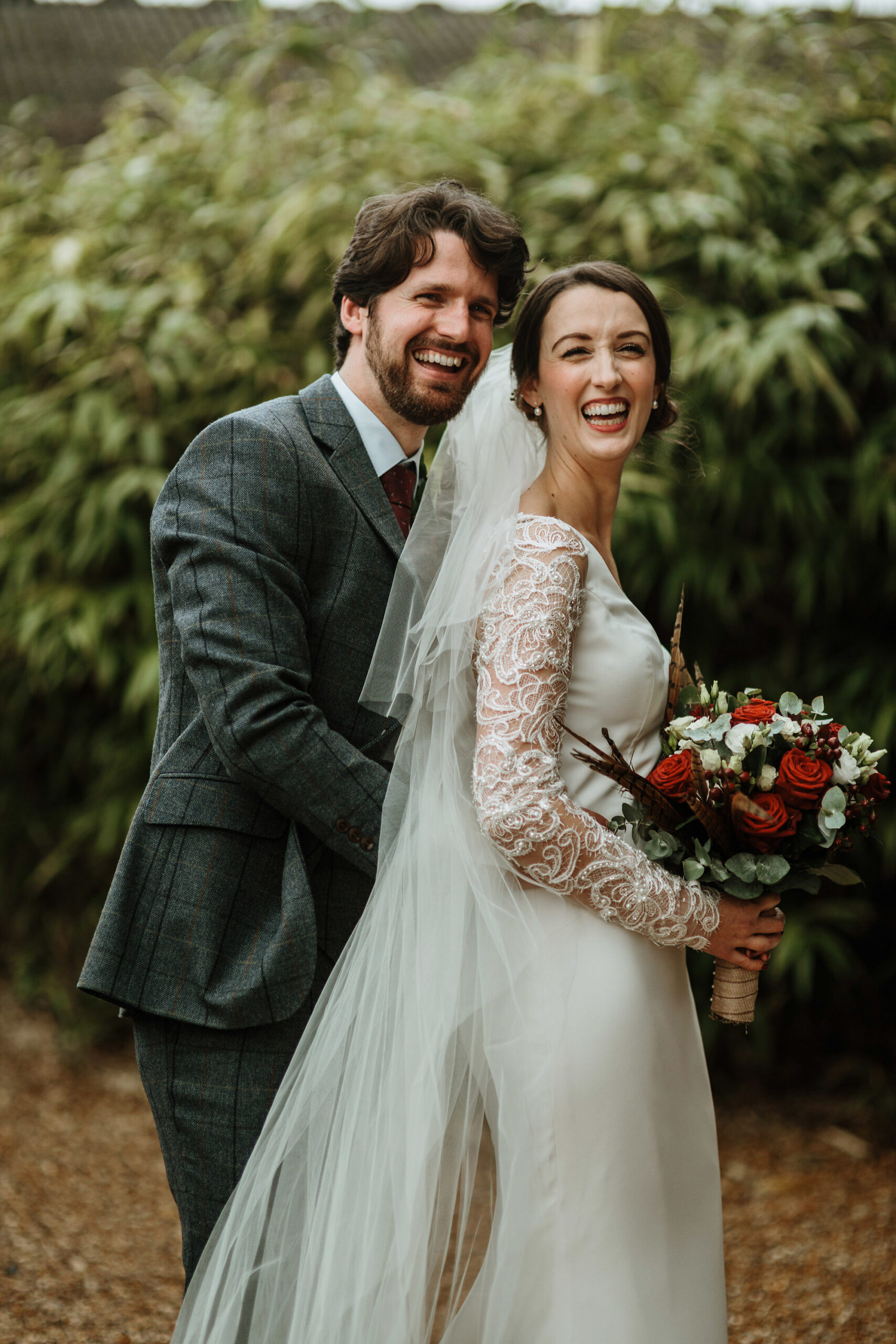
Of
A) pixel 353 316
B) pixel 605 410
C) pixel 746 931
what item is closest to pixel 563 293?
pixel 605 410

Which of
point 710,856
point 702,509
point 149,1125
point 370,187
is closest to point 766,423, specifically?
point 702,509

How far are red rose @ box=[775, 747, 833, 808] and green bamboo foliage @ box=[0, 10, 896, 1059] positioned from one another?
5.62ft

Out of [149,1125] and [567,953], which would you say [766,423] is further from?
[149,1125]

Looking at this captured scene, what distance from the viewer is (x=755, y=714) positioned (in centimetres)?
175

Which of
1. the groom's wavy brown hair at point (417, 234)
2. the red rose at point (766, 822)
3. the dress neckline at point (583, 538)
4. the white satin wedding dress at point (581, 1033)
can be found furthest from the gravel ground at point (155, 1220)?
the groom's wavy brown hair at point (417, 234)

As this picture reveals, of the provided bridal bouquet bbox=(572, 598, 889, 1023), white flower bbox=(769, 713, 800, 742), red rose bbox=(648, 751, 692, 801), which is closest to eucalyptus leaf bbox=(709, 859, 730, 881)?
bridal bouquet bbox=(572, 598, 889, 1023)

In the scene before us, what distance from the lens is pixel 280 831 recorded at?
1.84 metres

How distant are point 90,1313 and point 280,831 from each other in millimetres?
1789

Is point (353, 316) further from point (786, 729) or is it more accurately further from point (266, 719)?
point (786, 729)

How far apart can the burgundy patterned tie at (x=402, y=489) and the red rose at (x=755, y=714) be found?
25.0 inches

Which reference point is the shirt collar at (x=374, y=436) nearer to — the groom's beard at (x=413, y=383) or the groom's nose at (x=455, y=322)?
the groom's beard at (x=413, y=383)

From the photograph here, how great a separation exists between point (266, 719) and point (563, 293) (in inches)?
34.0

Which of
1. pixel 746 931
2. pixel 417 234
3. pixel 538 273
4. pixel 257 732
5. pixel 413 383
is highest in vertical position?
pixel 417 234

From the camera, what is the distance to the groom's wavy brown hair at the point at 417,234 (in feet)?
6.29
